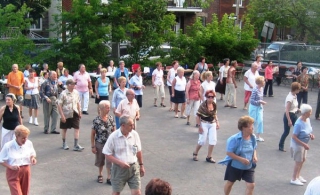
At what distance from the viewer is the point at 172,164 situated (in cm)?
1026

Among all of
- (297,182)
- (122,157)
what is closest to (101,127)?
(122,157)

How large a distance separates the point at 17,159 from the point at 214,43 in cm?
2108

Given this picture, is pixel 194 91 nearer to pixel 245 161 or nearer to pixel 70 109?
pixel 70 109

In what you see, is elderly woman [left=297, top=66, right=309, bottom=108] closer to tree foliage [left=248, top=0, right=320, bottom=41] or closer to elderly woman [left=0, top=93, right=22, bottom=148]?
elderly woman [left=0, top=93, right=22, bottom=148]

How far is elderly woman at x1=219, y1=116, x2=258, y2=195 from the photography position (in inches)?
286

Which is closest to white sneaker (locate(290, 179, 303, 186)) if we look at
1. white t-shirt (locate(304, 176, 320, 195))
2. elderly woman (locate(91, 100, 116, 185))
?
elderly woman (locate(91, 100, 116, 185))

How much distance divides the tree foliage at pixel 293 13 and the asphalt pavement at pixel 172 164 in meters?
16.0

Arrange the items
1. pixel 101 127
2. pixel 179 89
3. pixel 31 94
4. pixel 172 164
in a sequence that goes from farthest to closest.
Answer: pixel 179 89
pixel 31 94
pixel 172 164
pixel 101 127

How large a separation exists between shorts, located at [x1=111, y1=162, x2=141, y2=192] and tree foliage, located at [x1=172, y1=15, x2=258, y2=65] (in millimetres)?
19058

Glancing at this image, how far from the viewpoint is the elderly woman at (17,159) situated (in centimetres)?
712

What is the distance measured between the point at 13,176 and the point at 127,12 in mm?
17483

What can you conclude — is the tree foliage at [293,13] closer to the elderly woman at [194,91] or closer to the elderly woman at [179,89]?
the elderly woman at [179,89]

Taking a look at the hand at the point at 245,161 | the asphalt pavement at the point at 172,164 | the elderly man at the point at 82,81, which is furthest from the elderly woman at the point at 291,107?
the elderly man at the point at 82,81

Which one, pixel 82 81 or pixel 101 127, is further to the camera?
pixel 82 81
